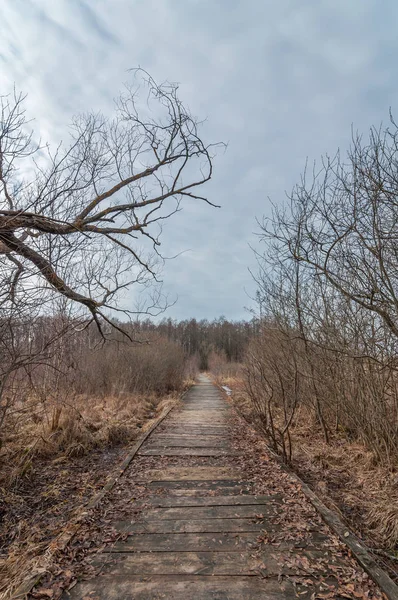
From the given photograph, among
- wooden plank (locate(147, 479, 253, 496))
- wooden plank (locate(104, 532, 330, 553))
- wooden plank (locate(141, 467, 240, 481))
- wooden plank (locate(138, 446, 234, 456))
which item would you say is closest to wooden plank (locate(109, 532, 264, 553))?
wooden plank (locate(104, 532, 330, 553))

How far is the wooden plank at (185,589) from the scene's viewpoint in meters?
2.47

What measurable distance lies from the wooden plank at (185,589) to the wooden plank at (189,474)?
255 cm

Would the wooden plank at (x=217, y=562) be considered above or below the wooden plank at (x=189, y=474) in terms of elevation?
above

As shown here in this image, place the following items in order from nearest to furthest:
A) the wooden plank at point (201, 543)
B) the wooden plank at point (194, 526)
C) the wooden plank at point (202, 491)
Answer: the wooden plank at point (201, 543) < the wooden plank at point (194, 526) < the wooden plank at point (202, 491)

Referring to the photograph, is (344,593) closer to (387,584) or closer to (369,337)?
(387,584)

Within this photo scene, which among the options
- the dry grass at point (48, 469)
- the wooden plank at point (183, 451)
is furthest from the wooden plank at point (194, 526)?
the wooden plank at point (183, 451)

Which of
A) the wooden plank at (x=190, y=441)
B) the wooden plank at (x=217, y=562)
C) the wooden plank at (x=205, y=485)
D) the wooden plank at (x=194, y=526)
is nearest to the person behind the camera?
the wooden plank at (x=217, y=562)

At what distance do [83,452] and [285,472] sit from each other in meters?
4.13

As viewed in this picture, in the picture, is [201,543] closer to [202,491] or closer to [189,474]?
[202,491]

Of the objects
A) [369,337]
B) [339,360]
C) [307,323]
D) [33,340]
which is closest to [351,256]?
[369,337]

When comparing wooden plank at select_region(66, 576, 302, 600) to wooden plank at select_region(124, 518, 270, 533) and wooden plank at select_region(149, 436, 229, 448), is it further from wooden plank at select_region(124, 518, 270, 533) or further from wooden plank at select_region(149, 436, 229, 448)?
wooden plank at select_region(149, 436, 229, 448)

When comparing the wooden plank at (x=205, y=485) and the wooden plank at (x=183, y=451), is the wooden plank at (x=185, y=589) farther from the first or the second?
the wooden plank at (x=183, y=451)

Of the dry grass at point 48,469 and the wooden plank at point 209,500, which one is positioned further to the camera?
the wooden plank at point 209,500

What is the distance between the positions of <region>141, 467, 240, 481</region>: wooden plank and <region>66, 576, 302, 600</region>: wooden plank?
2.55 m
